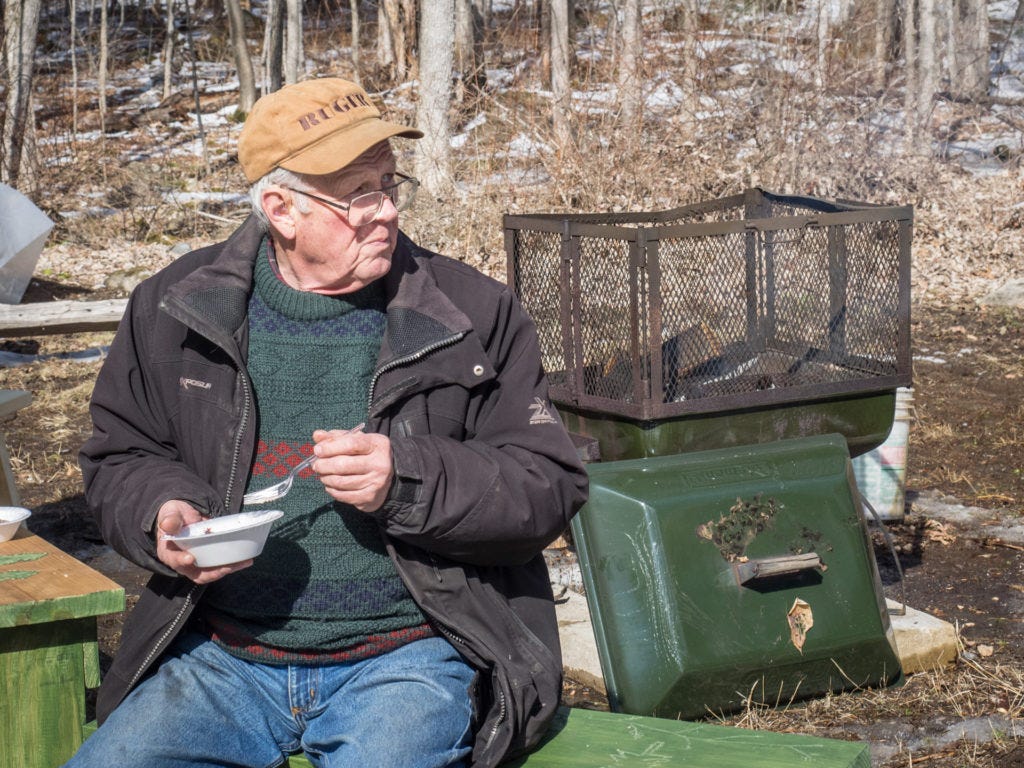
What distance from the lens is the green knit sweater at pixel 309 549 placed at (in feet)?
7.12

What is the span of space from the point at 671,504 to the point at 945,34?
16.4m

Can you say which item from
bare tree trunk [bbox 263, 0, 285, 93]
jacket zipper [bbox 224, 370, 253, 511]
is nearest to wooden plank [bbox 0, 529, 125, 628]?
jacket zipper [bbox 224, 370, 253, 511]

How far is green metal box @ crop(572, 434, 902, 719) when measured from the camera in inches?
124

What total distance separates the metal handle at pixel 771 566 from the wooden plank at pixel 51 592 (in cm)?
167

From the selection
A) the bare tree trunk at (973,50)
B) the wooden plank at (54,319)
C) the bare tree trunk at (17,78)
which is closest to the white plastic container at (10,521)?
the wooden plank at (54,319)

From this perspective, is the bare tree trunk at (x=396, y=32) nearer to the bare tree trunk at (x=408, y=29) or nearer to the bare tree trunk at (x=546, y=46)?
the bare tree trunk at (x=408, y=29)

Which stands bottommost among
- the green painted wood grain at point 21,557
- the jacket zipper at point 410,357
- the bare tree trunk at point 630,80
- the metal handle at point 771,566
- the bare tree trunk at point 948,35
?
the metal handle at point 771,566

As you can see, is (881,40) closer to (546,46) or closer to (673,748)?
(546,46)

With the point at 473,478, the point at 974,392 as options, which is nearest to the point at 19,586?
the point at 473,478

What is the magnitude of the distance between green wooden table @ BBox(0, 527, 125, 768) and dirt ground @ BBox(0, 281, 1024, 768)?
1.77 meters

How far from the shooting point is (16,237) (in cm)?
764

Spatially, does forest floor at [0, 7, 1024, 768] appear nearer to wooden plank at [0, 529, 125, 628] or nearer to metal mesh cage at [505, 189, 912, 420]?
metal mesh cage at [505, 189, 912, 420]

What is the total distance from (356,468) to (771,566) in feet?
5.23

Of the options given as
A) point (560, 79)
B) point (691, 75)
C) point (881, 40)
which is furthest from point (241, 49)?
point (691, 75)
